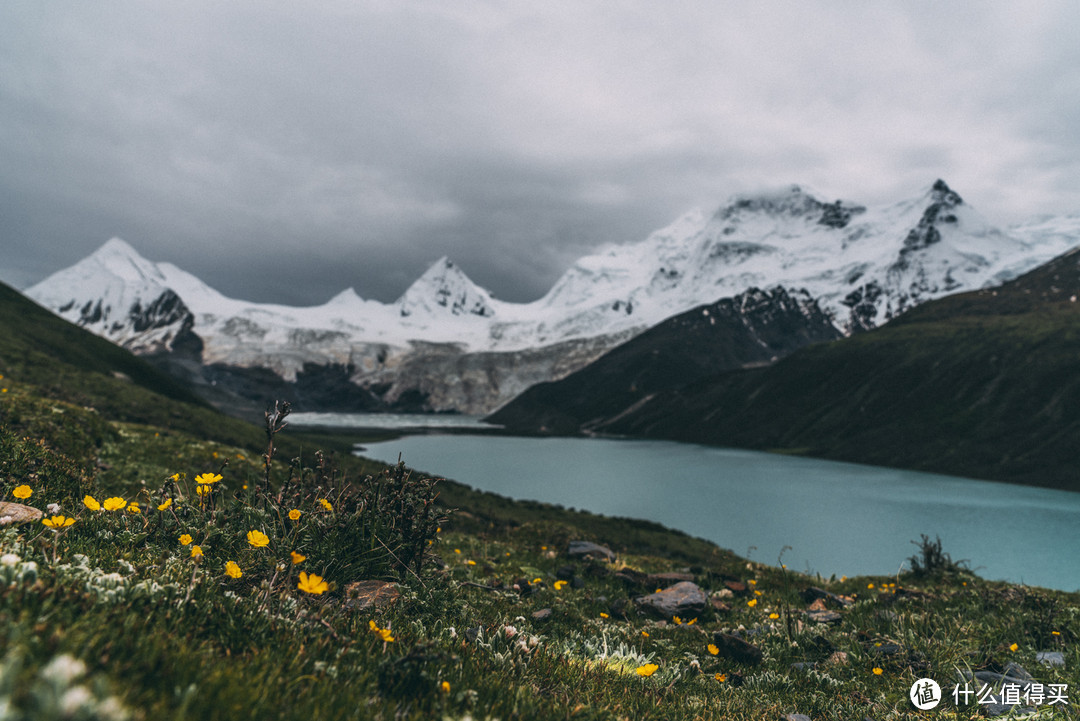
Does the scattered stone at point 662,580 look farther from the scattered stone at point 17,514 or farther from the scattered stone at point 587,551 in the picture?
the scattered stone at point 17,514

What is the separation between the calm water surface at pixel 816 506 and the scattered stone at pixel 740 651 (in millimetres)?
20013

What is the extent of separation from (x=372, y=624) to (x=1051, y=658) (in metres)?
9.92

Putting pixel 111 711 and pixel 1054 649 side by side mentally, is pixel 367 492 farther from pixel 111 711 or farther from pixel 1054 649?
pixel 1054 649

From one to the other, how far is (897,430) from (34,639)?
17261cm

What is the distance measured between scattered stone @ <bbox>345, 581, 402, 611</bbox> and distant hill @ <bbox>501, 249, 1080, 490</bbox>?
139326 mm

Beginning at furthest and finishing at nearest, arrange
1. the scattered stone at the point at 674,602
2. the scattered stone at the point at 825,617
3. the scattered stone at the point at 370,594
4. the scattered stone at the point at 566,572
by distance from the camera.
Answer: the scattered stone at the point at 566,572 < the scattered stone at the point at 674,602 < the scattered stone at the point at 825,617 < the scattered stone at the point at 370,594

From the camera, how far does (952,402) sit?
468ft

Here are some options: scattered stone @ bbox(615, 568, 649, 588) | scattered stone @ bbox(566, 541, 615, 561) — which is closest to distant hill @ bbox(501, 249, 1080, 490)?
scattered stone @ bbox(566, 541, 615, 561)

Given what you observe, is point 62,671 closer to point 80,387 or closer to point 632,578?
point 632,578

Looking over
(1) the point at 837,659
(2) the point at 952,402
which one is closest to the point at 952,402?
(2) the point at 952,402

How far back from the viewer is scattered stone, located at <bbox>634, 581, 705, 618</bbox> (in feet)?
34.8

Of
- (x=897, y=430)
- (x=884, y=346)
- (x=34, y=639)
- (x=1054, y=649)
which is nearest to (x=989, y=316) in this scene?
(x=884, y=346)

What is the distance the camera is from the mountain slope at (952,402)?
11756 cm

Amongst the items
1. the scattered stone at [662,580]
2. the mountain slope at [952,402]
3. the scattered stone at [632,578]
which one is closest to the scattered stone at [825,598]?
the scattered stone at [662,580]
